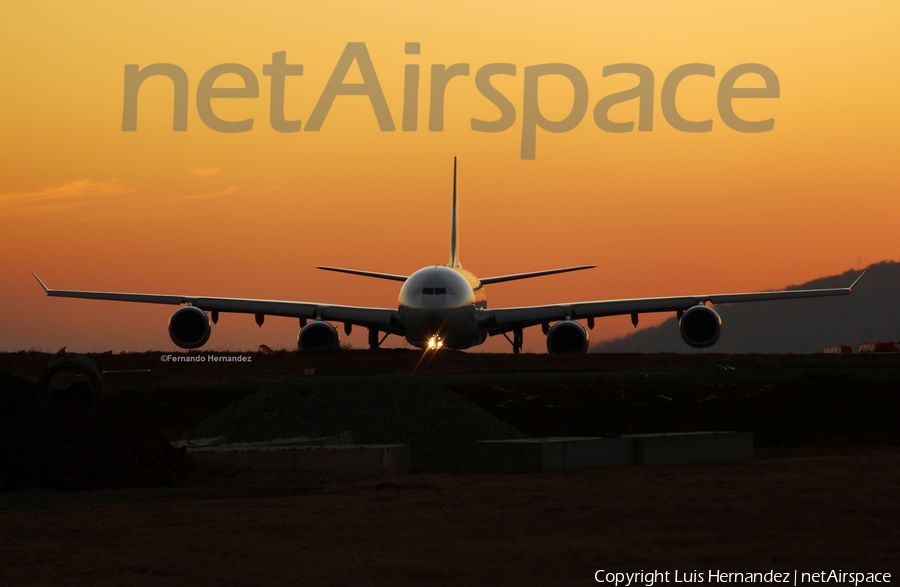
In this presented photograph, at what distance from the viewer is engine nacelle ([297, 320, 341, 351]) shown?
43000 millimetres

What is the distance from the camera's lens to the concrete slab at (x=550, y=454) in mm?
18281

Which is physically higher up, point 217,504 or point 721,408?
point 721,408

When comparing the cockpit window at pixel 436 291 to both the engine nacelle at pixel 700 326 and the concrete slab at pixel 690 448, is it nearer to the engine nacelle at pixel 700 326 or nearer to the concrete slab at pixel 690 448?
the engine nacelle at pixel 700 326

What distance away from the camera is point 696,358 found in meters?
45.7

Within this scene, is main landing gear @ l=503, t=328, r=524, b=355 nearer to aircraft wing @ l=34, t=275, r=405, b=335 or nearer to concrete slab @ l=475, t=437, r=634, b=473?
aircraft wing @ l=34, t=275, r=405, b=335

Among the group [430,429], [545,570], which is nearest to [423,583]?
[545,570]

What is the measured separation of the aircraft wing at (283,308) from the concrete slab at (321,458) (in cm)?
2528

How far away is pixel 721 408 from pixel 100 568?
18.9m

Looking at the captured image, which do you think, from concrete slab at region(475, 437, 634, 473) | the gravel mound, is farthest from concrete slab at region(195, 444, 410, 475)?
the gravel mound

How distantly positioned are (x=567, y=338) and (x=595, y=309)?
11.0 feet

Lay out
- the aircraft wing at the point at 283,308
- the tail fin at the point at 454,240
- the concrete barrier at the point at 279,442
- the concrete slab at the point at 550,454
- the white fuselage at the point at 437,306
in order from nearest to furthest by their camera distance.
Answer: the concrete slab at the point at 550,454 < the concrete barrier at the point at 279,442 < the white fuselage at the point at 437,306 < the aircraft wing at the point at 283,308 < the tail fin at the point at 454,240

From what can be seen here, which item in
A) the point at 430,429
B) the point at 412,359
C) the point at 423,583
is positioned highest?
the point at 412,359

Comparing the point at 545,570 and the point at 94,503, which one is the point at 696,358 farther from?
the point at 545,570

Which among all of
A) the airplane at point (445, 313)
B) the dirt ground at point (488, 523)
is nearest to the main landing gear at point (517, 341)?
the airplane at point (445, 313)
